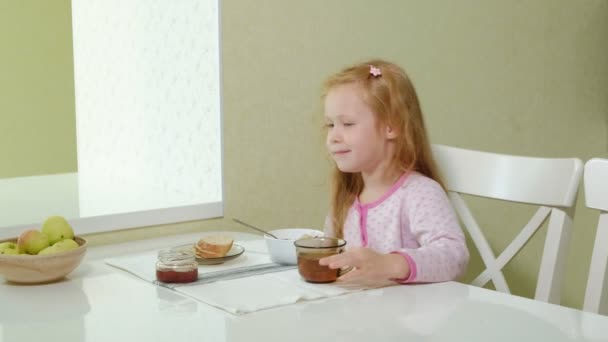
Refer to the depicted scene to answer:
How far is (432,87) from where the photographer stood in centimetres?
226

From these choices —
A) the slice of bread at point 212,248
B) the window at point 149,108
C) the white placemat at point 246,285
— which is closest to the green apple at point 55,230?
the white placemat at point 246,285

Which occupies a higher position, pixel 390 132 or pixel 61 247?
pixel 390 132

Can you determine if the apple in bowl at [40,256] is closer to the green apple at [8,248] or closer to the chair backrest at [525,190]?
the green apple at [8,248]

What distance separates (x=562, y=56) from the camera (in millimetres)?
2504

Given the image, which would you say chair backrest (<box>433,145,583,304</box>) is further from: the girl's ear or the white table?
the white table

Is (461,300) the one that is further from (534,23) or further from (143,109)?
(534,23)

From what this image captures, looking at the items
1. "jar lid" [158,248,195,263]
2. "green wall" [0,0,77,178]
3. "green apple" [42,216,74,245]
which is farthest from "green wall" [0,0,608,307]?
"jar lid" [158,248,195,263]

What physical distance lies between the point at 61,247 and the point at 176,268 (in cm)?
19

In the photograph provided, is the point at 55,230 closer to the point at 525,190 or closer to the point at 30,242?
the point at 30,242

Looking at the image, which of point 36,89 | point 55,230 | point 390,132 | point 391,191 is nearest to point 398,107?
point 390,132

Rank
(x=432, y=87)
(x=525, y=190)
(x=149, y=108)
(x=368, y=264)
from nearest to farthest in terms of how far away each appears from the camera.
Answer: (x=368, y=264) < (x=525, y=190) < (x=149, y=108) < (x=432, y=87)

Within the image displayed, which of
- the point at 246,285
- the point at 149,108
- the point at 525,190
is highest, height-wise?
the point at 149,108

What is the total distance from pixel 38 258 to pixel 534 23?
1.68 m

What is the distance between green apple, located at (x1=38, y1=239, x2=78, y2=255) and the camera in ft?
4.25
